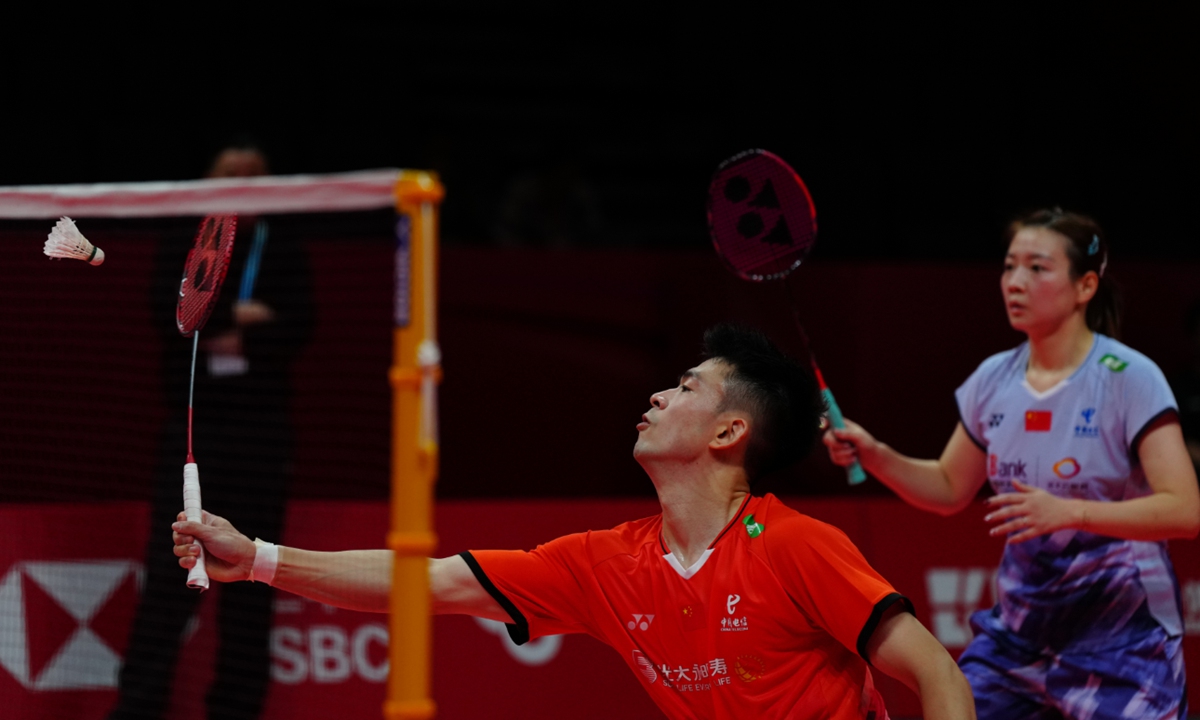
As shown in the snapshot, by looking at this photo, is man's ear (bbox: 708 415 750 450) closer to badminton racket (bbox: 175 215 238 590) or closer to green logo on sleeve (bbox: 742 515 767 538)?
green logo on sleeve (bbox: 742 515 767 538)

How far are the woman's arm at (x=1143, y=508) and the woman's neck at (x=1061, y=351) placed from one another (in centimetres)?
36

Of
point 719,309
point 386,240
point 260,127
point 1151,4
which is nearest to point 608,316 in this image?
point 719,309

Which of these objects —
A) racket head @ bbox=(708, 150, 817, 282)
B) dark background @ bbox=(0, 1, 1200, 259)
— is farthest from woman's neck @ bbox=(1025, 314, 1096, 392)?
dark background @ bbox=(0, 1, 1200, 259)

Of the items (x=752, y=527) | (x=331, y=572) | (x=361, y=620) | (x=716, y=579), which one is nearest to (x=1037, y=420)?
(x=752, y=527)

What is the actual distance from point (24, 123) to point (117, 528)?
138 inches

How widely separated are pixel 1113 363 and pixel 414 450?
8.08 feet

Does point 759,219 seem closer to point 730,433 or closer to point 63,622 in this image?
point 730,433

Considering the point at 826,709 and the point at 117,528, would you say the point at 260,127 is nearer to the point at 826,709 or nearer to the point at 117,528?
the point at 117,528

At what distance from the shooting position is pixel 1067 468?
396cm

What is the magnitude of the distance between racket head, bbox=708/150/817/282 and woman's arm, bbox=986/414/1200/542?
1.23 metres

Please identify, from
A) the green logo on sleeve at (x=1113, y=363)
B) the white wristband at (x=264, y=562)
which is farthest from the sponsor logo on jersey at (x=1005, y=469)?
the white wristband at (x=264, y=562)

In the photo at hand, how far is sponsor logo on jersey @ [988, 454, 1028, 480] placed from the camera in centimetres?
406

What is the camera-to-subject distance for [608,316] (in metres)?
7.00

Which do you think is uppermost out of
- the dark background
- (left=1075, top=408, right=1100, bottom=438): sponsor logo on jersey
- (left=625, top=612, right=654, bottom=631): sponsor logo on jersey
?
the dark background
